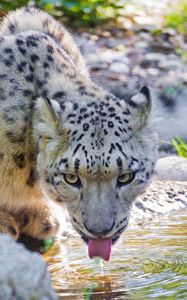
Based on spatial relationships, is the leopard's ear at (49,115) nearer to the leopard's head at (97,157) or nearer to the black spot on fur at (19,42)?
the leopard's head at (97,157)

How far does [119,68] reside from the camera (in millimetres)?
13406

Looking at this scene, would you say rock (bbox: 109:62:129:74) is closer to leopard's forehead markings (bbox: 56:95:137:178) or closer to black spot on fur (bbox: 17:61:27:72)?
black spot on fur (bbox: 17:61:27:72)

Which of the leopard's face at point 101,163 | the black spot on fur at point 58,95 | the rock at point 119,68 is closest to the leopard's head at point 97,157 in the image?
the leopard's face at point 101,163

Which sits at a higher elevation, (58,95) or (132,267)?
(58,95)

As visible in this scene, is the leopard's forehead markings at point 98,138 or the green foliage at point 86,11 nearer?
the leopard's forehead markings at point 98,138

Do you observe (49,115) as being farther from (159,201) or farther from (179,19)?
(179,19)

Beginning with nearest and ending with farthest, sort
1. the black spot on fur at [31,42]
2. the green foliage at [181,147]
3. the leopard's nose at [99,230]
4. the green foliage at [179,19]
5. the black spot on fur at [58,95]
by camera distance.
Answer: the leopard's nose at [99,230] < the black spot on fur at [58,95] < the black spot on fur at [31,42] < the green foliage at [181,147] < the green foliage at [179,19]

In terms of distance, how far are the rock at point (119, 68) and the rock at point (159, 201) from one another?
14.4 feet

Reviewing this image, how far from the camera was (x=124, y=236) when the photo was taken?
319 inches

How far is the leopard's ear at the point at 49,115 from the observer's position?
644cm

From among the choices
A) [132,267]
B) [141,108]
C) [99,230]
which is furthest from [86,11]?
[99,230]

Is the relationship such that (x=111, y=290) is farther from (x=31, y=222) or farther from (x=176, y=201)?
(x=176, y=201)

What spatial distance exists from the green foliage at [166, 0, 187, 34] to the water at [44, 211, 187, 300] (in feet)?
22.9

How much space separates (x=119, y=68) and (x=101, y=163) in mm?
7449
